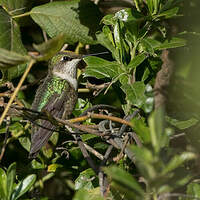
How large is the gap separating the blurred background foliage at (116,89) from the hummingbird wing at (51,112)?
0.08 m

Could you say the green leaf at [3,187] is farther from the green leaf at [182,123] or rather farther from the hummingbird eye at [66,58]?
the hummingbird eye at [66,58]

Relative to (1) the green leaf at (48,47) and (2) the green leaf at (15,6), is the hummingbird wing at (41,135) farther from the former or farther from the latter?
(1) the green leaf at (48,47)

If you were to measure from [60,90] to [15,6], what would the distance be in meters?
1.05

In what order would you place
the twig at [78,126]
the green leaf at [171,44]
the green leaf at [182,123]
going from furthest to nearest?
the green leaf at [182,123]
the green leaf at [171,44]
the twig at [78,126]

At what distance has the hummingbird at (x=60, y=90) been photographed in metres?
4.03

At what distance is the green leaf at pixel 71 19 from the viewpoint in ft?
10.7

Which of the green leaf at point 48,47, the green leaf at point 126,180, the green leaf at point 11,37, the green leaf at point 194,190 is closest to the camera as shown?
the green leaf at point 126,180

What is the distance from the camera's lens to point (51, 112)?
4188 millimetres

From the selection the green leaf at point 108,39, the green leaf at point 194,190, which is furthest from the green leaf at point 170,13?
the green leaf at point 194,190

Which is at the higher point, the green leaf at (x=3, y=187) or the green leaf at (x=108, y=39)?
the green leaf at (x=108, y=39)

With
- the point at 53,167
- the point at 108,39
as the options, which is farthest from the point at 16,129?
the point at 108,39

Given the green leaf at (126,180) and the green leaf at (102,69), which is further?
the green leaf at (102,69)

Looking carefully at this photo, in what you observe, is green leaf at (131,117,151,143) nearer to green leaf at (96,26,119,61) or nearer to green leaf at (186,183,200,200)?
green leaf at (186,183,200,200)

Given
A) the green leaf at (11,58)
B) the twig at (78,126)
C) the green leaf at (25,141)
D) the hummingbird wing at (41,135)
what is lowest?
the green leaf at (25,141)
